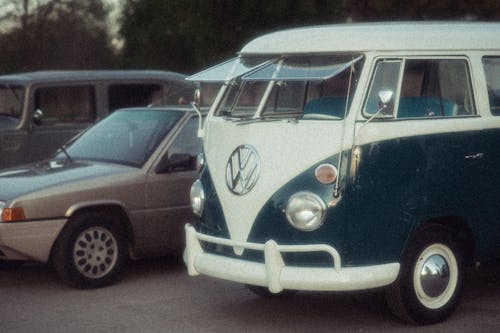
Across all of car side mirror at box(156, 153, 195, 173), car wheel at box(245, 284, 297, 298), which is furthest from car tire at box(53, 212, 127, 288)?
car wheel at box(245, 284, 297, 298)

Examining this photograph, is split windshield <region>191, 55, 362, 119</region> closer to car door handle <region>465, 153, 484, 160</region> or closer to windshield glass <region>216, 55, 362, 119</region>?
windshield glass <region>216, 55, 362, 119</region>

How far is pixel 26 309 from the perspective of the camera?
8539 mm

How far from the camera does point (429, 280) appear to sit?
301 inches

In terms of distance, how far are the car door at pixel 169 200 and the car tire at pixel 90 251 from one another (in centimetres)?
32

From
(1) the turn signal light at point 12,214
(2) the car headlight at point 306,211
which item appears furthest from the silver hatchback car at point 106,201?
(2) the car headlight at point 306,211

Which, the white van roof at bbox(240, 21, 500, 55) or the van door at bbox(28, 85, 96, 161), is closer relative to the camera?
the white van roof at bbox(240, 21, 500, 55)

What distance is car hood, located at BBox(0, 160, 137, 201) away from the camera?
9.13 m

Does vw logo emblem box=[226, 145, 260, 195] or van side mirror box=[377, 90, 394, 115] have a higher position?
van side mirror box=[377, 90, 394, 115]

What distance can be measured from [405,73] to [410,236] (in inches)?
47.5

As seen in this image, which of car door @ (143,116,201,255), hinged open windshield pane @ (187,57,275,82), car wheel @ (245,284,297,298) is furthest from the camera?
car door @ (143,116,201,255)

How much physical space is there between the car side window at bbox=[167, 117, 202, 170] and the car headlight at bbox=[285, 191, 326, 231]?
272 cm

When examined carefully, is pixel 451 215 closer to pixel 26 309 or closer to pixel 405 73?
pixel 405 73

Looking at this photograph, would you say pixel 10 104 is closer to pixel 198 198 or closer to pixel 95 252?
pixel 95 252

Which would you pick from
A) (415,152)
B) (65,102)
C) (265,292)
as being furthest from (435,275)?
(65,102)
